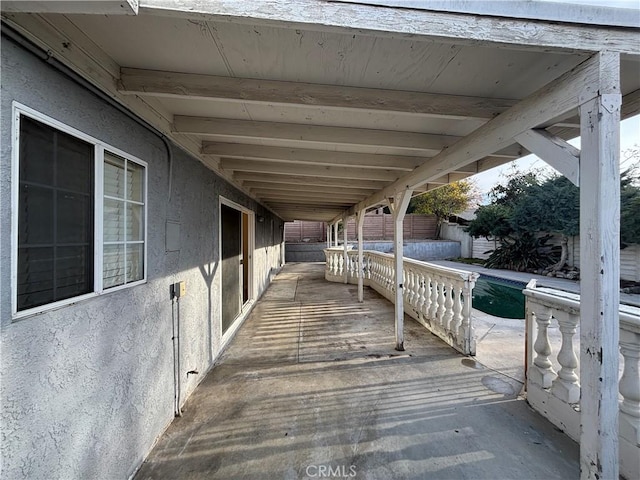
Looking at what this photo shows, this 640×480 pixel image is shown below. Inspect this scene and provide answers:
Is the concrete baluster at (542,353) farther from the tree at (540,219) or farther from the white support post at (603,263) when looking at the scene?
the tree at (540,219)

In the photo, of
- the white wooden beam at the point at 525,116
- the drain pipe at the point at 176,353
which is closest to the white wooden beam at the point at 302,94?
the white wooden beam at the point at 525,116

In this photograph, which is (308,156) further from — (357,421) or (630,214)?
(630,214)

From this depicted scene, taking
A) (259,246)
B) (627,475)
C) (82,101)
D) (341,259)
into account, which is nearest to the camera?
(82,101)

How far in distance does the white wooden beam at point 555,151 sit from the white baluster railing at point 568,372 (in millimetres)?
1142

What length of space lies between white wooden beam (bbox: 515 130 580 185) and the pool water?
4772 mm

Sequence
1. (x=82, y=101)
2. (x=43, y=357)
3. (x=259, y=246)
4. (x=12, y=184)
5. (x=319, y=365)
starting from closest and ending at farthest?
(x=12, y=184) < (x=43, y=357) < (x=82, y=101) < (x=319, y=365) < (x=259, y=246)

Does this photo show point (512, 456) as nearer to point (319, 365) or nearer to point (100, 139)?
point (319, 365)

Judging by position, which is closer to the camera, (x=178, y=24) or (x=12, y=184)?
(x=12, y=184)

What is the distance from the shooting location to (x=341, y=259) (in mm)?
9070

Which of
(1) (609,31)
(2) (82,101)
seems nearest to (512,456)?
(1) (609,31)

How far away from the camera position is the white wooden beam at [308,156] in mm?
2861

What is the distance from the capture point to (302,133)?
2340mm

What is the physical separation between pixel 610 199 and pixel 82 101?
2.67 metres

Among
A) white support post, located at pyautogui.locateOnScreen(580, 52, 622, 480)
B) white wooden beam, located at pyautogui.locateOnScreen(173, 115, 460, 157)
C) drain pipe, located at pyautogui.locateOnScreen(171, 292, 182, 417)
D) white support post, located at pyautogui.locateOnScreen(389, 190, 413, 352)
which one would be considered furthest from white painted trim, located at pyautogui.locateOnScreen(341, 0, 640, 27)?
drain pipe, located at pyautogui.locateOnScreen(171, 292, 182, 417)
